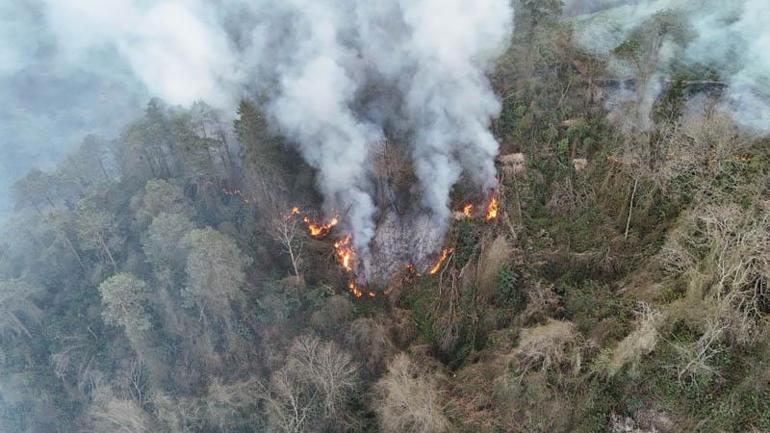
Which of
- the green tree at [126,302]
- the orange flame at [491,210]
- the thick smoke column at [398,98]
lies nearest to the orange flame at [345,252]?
the thick smoke column at [398,98]

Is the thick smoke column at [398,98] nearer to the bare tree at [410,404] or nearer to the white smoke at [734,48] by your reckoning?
the bare tree at [410,404]

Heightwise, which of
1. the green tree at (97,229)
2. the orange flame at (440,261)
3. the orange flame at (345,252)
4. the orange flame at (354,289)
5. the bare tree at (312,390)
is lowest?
the bare tree at (312,390)

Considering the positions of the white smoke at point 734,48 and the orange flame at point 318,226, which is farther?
the orange flame at point 318,226

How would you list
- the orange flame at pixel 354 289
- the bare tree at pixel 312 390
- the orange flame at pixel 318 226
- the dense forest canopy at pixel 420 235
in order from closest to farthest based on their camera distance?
the dense forest canopy at pixel 420 235, the bare tree at pixel 312 390, the orange flame at pixel 354 289, the orange flame at pixel 318 226

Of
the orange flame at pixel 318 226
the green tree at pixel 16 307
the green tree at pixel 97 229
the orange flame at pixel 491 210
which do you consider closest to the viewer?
the orange flame at pixel 491 210

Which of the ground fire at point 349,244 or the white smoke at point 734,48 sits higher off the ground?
the white smoke at point 734,48

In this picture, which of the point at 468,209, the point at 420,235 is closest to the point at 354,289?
the point at 420,235
